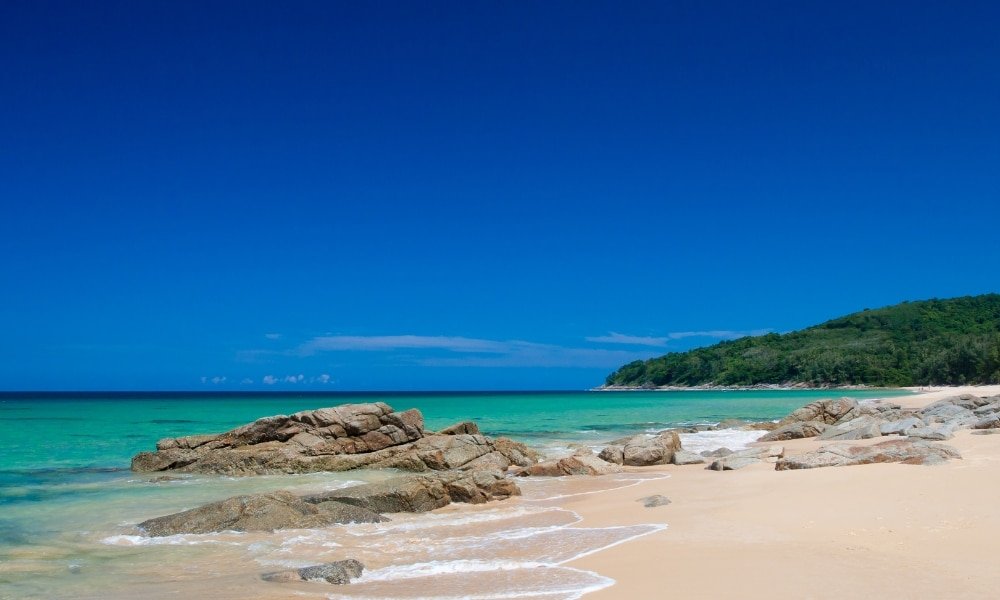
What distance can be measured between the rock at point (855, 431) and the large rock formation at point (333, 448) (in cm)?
1065

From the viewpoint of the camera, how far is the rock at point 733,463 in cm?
1861

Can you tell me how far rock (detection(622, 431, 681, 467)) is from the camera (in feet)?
70.2

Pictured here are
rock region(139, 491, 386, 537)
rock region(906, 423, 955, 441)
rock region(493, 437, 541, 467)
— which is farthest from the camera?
rock region(493, 437, 541, 467)

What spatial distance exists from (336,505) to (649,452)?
37.3 ft

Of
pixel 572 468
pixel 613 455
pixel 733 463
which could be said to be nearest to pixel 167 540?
pixel 572 468

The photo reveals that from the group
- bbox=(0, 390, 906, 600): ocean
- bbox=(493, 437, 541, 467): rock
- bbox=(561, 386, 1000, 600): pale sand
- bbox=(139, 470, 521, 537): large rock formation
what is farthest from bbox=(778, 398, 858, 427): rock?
bbox=(139, 470, 521, 537): large rock formation

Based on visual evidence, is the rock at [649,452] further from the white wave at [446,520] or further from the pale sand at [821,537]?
the white wave at [446,520]

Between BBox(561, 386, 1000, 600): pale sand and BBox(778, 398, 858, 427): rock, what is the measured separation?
17.4 metres

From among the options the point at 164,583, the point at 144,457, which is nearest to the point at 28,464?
the point at 144,457

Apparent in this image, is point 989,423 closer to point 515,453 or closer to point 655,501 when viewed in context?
point 515,453

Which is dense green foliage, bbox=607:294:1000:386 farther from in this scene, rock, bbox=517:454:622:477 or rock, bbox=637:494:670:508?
rock, bbox=637:494:670:508

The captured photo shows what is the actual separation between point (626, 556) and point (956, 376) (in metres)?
108

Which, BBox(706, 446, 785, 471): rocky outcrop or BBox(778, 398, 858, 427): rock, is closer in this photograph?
BBox(706, 446, 785, 471): rocky outcrop

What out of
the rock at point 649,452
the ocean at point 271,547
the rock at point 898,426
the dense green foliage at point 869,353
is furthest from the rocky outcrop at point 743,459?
the dense green foliage at point 869,353
